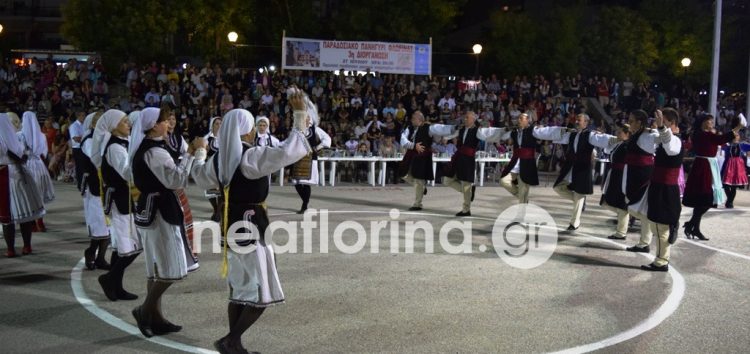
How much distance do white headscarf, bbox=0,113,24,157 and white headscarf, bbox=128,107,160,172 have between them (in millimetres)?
3891

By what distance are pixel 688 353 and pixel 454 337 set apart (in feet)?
6.32

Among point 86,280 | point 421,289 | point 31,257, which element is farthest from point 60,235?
point 421,289

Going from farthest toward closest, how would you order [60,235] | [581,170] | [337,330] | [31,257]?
[581,170], [60,235], [31,257], [337,330]

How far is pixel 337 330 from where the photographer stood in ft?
21.8

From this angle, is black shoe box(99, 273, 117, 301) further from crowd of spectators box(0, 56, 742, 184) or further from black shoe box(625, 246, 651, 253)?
crowd of spectators box(0, 56, 742, 184)

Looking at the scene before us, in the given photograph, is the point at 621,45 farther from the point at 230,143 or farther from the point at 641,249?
the point at 230,143

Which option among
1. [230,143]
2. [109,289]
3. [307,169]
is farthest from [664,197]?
[109,289]

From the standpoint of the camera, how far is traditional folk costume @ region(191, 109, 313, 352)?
561 cm

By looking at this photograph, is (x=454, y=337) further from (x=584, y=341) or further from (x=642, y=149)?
(x=642, y=149)

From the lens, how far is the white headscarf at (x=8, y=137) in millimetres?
9336

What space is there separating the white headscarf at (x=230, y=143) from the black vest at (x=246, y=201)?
0.22ft

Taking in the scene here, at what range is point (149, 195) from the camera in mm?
A: 6305

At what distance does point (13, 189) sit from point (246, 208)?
205 inches

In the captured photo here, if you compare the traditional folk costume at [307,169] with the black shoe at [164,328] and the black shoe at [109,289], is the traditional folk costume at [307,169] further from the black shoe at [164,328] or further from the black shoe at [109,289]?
the black shoe at [164,328]
